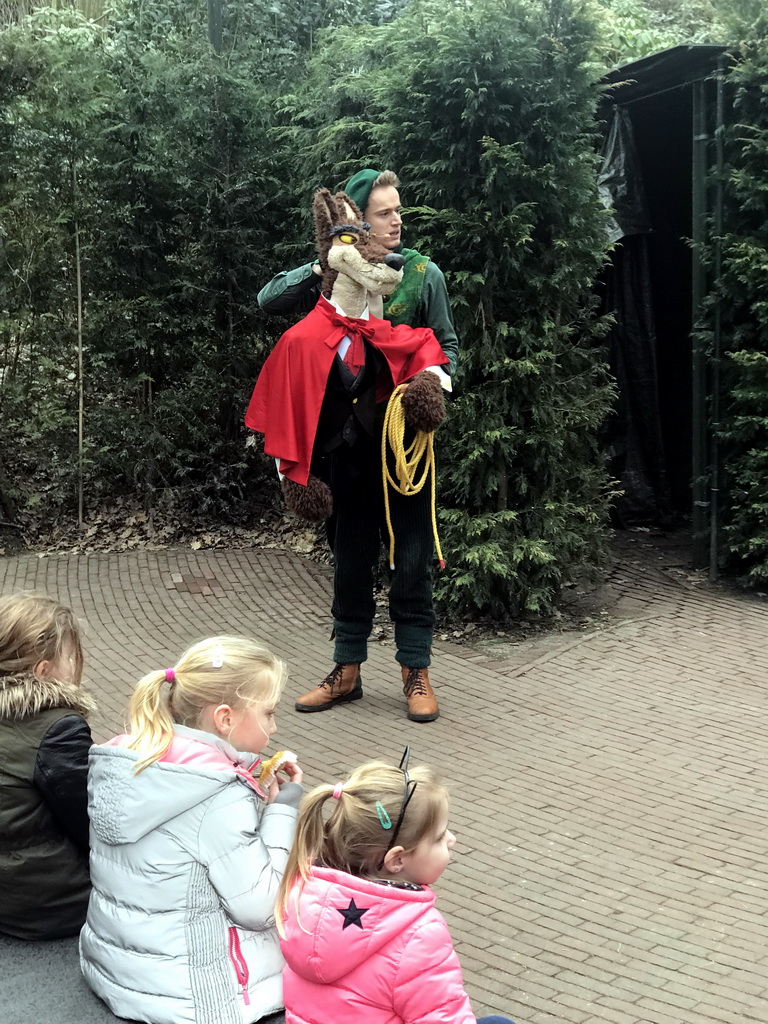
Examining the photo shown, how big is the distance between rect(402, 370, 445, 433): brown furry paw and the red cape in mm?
98

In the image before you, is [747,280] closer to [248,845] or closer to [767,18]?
[767,18]

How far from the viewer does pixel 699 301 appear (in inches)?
281

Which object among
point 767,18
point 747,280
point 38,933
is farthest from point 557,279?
point 38,933

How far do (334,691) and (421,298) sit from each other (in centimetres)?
182

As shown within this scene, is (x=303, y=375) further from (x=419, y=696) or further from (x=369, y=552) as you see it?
(x=419, y=696)

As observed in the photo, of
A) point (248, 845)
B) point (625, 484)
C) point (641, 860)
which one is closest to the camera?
point (248, 845)

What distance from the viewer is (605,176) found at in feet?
26.0

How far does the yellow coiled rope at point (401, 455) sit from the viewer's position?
493cm

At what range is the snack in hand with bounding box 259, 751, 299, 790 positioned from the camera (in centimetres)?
279

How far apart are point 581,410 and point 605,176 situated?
2.26 m

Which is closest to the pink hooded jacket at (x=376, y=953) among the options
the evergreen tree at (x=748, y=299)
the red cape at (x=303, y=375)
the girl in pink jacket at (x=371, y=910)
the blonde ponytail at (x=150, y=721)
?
the girl in pink jacket at (x=371, y=910)

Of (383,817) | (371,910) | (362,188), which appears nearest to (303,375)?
(362,188)

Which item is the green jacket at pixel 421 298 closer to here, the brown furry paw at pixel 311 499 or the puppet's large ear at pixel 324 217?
the puppet's large ear at pixel 324 217

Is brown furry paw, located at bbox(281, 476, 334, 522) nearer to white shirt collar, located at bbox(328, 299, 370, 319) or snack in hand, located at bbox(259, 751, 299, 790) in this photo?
white shirt collar, located at bbox(328, 299, 370, 319)
